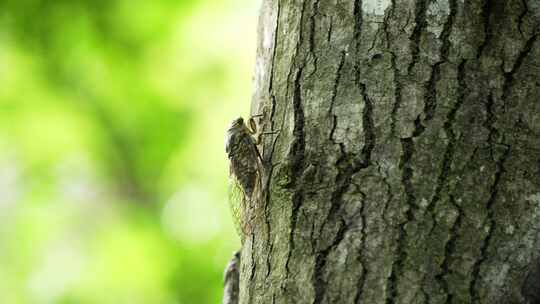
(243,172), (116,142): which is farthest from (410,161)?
(116,142)

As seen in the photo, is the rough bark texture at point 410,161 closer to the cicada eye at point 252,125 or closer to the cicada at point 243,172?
the cicada at point 243,172

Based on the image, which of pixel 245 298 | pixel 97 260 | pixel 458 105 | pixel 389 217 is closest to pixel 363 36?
pixel 458 105

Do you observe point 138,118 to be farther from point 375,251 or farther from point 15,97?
point 375,251

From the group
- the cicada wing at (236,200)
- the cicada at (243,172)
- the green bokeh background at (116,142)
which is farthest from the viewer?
the green bokeh background at (116,142)

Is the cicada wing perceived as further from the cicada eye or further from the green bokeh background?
the green bokeh background

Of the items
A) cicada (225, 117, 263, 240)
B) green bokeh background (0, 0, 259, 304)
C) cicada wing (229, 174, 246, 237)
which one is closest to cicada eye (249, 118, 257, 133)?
cicada (225, 117, 263, 240)

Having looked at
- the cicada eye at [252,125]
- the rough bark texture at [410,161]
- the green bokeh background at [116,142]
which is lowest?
the rough bark texture at [410,161]

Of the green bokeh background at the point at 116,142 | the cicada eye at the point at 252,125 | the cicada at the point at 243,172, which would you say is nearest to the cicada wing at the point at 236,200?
the cicada at the point at 243,172

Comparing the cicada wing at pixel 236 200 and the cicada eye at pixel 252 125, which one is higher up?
the cicada eye at pixel 252 125
